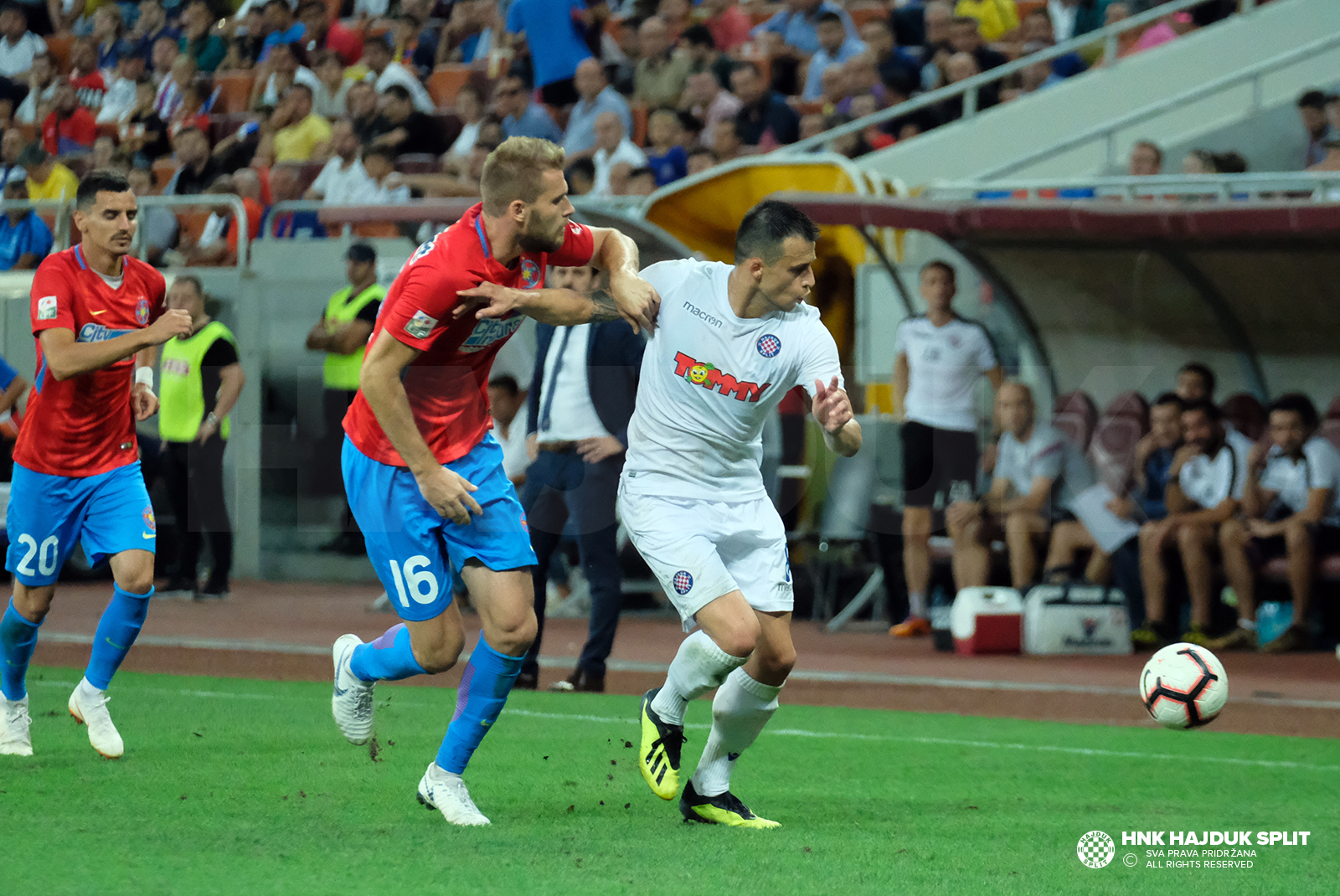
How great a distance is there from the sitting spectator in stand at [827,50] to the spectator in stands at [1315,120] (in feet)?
14.7

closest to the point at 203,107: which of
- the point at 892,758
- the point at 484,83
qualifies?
the point at 484,83

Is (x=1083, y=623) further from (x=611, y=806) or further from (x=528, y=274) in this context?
(x=528, y=274)

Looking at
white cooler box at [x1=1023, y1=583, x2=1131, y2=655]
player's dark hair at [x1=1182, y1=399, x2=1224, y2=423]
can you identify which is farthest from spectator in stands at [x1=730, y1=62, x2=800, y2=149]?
white cooler box at [x1=1023, y1=583, x2=1131, y2=655]

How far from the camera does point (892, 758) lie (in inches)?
296

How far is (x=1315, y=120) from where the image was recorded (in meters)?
13.1

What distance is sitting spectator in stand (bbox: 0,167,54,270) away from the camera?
16.3 m

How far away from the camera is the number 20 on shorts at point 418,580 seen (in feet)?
18.8

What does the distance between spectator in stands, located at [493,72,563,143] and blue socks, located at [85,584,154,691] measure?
10082 mm

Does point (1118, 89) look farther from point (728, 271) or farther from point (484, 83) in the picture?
point (728, 271)

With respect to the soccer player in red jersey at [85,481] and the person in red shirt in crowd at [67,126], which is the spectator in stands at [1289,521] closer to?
the soccer player in red jersey at [85,481]

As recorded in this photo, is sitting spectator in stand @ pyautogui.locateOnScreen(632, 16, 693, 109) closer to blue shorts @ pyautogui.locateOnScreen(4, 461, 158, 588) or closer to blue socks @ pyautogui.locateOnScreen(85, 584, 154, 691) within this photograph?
blue shorts @ pyautogui.locateOnScreen(4, 461, 158, 588)

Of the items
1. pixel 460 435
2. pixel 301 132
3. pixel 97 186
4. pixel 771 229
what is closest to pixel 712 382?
pixel 771 229

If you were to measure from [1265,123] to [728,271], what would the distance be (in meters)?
9.86

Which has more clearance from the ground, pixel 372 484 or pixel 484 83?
pixel 484 83
